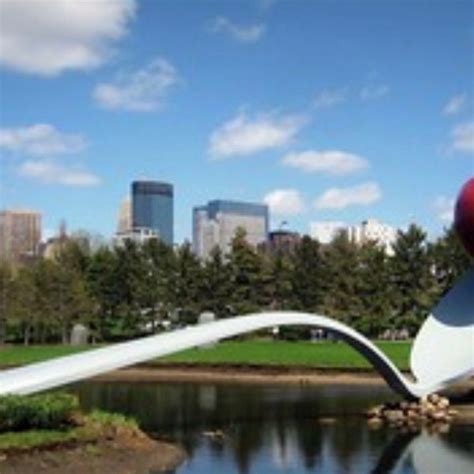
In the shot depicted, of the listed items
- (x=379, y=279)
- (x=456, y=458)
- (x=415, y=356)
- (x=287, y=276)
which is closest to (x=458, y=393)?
(x=415, y=356)

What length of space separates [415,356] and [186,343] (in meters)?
6.08

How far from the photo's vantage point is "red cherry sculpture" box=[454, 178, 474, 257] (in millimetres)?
22469

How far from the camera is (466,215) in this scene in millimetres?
22594

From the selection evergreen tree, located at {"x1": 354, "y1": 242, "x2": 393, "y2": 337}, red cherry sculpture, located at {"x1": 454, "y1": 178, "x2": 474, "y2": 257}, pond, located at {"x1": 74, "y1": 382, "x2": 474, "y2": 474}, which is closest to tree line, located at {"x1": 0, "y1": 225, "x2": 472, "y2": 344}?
evergreen tree, located at {"x1": 354, "y1": 242, "x2": 393, "y2": 337}

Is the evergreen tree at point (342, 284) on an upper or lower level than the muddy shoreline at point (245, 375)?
upper

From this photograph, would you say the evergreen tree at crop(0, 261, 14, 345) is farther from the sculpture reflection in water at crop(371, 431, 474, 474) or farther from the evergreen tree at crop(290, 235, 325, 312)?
the sculpture reflection in water at crop(371, 431, 474, 474)

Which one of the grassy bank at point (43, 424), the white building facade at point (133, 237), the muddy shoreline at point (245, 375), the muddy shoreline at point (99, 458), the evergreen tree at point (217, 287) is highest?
the white building facade at point (133, 237)

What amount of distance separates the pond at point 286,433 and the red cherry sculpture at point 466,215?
4.62 m

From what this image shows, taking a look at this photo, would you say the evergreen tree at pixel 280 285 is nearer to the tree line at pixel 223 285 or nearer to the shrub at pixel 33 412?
the tree line at pixel 223 285

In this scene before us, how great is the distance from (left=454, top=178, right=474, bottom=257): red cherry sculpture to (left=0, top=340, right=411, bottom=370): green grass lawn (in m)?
11.5

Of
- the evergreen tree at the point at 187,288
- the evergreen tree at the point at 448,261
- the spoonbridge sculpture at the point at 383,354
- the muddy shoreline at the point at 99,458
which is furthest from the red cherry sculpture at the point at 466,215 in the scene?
the evergreen tree at the point at 187,288

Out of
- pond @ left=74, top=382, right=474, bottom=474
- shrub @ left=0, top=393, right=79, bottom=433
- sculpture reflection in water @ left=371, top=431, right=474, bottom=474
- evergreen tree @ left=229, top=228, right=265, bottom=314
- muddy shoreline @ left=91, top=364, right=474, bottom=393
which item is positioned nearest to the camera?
sculpture reflection in water @ left=371, top=431, right=474, bottom=474

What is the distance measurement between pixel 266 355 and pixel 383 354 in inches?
703

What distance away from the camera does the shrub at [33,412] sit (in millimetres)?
15758
